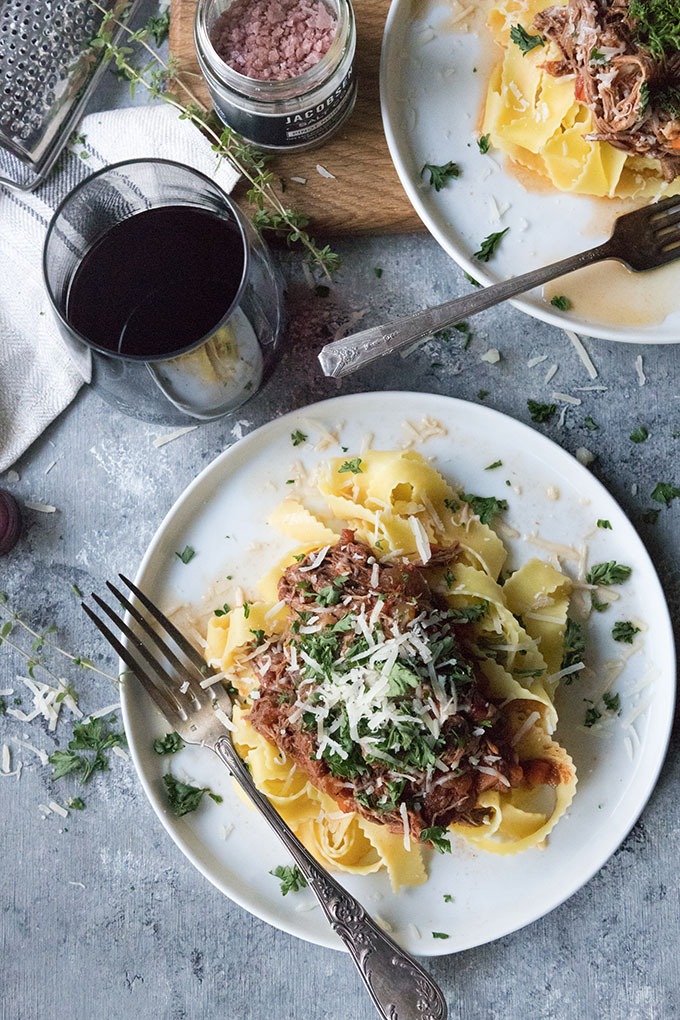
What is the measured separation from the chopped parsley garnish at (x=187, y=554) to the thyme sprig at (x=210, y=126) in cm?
106

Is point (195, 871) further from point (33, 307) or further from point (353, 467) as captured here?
point (33, 307)

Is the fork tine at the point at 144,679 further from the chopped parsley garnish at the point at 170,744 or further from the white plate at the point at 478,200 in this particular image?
the white plate at the point at 478,200

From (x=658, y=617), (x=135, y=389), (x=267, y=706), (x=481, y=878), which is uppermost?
(x=135, y=389)

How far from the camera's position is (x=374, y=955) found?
2.95 meters

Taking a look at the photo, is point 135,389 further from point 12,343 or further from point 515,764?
point 515,764

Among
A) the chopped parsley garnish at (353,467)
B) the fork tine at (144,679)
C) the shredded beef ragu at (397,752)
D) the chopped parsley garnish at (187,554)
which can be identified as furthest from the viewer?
the chopped parsley garnish at (187,554)

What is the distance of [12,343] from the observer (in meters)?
3.53

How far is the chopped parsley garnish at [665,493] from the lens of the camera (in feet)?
10.9

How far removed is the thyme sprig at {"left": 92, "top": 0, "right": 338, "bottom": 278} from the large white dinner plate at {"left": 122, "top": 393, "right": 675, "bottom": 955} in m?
0.62

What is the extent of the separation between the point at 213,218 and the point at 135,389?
1.94 feet

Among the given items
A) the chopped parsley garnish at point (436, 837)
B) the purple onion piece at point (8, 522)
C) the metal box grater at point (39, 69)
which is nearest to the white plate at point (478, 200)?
the metal box grater at point (39, 69)

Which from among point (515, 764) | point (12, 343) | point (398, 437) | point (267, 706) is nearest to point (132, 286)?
point (12, 343)

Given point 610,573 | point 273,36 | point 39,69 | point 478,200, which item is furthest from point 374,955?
point 39,69

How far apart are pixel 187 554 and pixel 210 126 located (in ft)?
4.78
